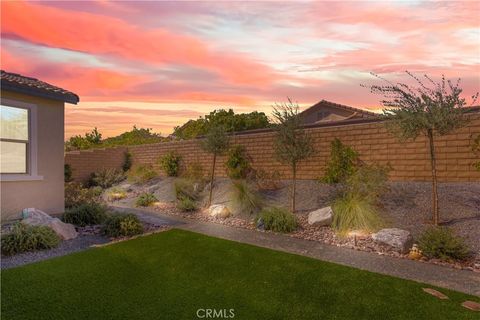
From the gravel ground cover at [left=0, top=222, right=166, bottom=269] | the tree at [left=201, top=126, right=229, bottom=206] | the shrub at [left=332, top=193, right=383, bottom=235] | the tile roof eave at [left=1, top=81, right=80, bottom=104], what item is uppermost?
the tile roof eave at [left=1, top=81, right=80, bottom=104]

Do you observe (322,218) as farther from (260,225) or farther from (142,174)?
(142,174)

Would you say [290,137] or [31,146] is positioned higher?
[290,137]

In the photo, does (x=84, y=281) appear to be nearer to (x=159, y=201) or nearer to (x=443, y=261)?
(x=443, y=261)

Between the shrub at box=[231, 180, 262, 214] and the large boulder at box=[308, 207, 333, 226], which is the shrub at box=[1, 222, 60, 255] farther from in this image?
the large boulder at box=[308, 207, 333, 226]

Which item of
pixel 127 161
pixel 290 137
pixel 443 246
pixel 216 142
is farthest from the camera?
pixel 127 161

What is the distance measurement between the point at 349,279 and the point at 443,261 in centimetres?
207

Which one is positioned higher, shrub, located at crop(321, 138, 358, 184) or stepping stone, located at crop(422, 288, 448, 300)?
shrub, located at crop(321, 138, 358, 184)

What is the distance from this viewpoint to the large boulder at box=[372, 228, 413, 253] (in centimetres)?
657

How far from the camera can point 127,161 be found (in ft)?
Answer: 69.8

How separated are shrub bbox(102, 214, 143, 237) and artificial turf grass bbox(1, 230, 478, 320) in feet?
4.84

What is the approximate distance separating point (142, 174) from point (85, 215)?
9671 mm

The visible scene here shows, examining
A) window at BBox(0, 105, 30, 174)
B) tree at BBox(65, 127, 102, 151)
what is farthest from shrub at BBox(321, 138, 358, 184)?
tree at BBox(65, 127, 102, 151)

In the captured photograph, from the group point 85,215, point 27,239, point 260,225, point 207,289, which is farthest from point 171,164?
point 207,289

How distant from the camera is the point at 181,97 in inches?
480
